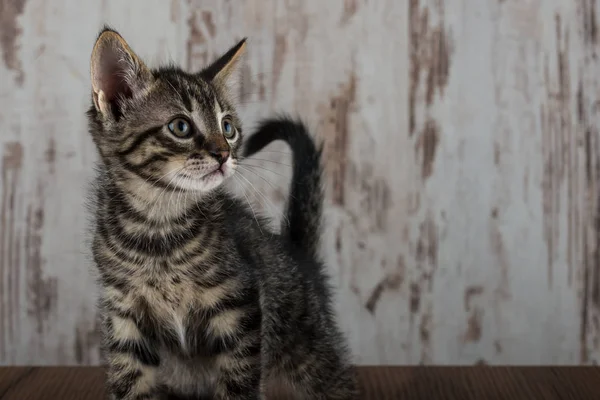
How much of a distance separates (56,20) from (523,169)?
956mm

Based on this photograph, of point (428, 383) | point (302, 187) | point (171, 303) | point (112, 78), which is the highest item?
point (112, 78)

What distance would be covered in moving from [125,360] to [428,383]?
1.62 feet

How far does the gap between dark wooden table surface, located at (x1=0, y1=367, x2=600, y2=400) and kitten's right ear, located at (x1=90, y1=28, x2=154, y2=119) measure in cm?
46

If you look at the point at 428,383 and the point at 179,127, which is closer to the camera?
the point at 179,127

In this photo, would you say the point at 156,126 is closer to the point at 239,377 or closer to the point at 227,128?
the point at 227,128

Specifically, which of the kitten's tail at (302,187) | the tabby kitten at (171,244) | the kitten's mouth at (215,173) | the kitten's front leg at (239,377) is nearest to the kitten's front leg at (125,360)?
the tabby kitten at (171,244)

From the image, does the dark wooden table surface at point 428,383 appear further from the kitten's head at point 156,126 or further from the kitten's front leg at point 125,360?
the kitten's head at point 156,126

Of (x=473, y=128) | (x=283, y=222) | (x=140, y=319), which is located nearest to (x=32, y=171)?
(x=283, y=222)

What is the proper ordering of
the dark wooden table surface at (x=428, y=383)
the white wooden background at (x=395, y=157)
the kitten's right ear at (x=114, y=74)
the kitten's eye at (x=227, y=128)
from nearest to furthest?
the kitten's right ear at (x=114, y=74) → the kitten's eye at (x=227, y=128) → the dark wooden table surface at (x=428, y=383) → the white wooden background at (x=395, y=157)

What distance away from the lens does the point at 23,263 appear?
63.7 inches

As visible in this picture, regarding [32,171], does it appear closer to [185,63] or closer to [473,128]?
[185,63]

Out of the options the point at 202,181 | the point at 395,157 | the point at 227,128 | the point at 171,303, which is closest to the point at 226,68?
the point at 227,128

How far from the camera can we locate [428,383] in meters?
1.27

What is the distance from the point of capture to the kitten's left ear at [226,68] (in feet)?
3.55
